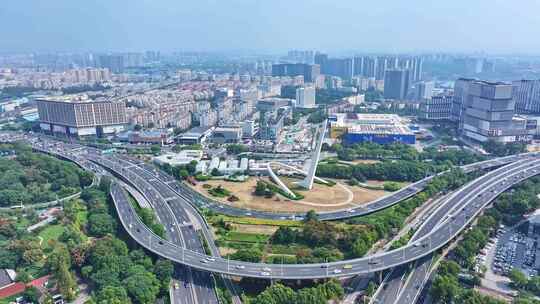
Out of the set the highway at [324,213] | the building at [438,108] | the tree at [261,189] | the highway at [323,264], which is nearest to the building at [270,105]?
the building at [438,108]

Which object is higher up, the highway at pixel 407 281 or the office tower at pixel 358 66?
the office tower at pixel 358 66

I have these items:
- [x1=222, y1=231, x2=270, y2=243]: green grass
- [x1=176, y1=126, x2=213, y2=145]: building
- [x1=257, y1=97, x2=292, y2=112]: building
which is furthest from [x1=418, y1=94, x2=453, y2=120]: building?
[x1=222, y1=231, x2=270, y2=243]: green grass

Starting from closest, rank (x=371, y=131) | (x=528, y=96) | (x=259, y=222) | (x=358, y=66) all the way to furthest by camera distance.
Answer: (x=259, y=222) < (x=371, y=131) < (x=528, y=96) < (x=358, y=66)

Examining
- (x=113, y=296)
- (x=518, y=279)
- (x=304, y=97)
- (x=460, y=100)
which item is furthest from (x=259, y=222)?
(x=304, y=97)

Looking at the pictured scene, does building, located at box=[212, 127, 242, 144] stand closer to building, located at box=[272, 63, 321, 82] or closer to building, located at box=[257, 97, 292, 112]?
building, located at box=[257, 97, 292, 112]

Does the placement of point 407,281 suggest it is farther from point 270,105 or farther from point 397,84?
point 397,84

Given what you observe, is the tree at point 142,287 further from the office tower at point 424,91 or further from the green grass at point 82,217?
the office tower at point 424,91
